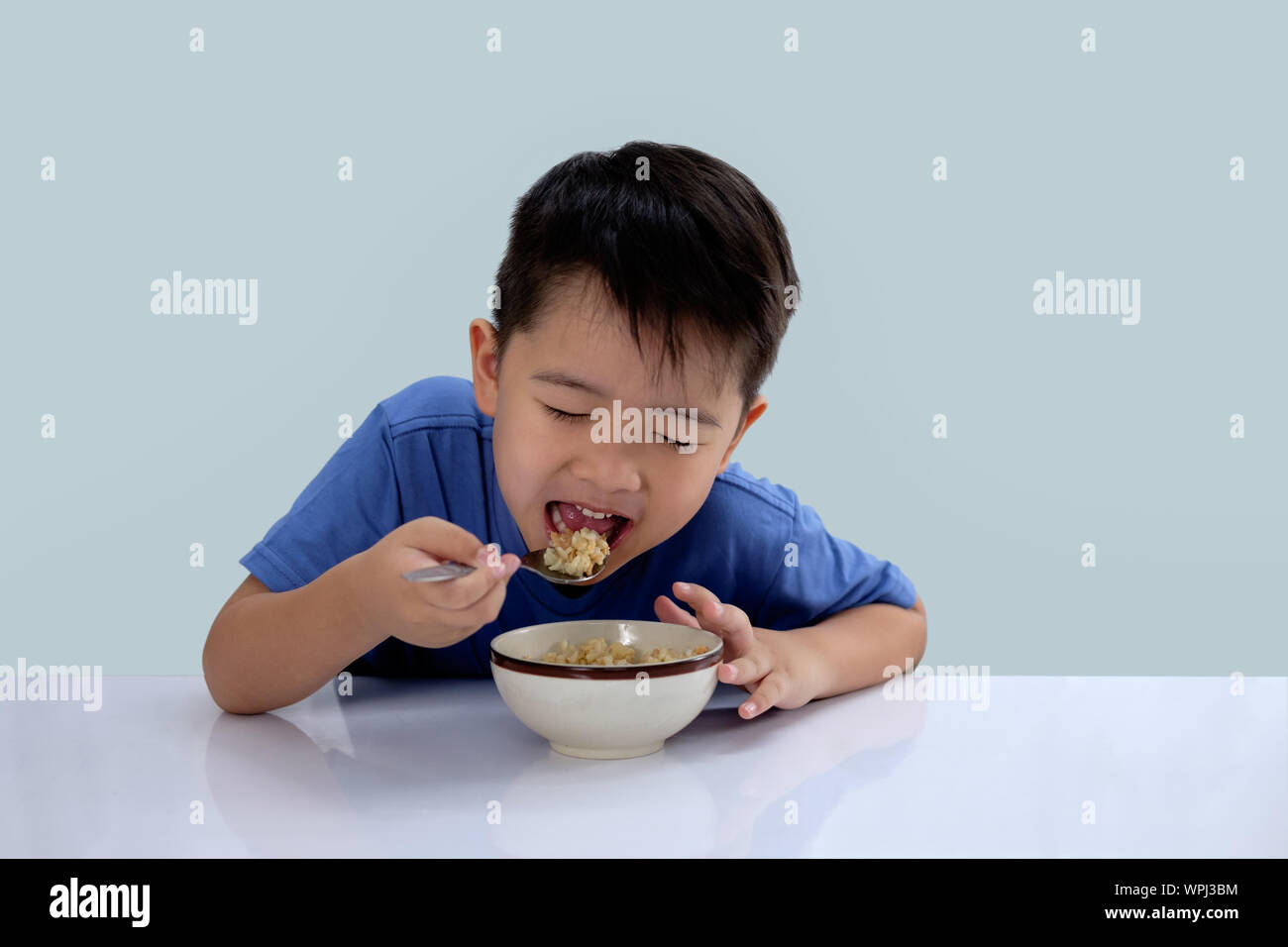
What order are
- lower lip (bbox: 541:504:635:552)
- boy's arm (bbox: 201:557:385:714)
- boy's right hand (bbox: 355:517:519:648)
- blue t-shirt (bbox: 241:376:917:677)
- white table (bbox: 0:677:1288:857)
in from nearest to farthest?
white table (bbox: 0:677:1288:857)
boy's right hand (bbox: 355:517:519:648)
boy's arm (bbox: 201:557:385:714)
lower lip (bbox: 541:504:635:552)
blue t-shirt (bbox: 241:376:917:677)

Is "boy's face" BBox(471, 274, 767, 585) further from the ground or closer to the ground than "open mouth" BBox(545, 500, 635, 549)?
further from the ground

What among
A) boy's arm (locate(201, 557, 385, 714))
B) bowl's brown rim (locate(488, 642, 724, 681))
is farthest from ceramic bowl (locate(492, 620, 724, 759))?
boy's arm (locate(201, 557, 385, 714))

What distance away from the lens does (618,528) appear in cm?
105

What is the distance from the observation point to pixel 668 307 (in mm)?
956

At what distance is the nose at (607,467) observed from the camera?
3.17 ft

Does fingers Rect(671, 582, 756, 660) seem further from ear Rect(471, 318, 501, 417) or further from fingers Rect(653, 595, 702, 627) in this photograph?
ear Rect(471, 318, 501, 417)

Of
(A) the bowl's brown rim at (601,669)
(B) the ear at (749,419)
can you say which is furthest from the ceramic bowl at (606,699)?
(B) the ear at (749,419)

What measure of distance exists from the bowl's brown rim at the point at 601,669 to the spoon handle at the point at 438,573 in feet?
0.26

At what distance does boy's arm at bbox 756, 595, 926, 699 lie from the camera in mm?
1074

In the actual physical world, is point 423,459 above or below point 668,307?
below

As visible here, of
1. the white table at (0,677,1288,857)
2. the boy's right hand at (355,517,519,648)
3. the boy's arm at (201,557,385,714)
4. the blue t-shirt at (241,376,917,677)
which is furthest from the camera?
the blue t-shirt at (241,376,917,677)
